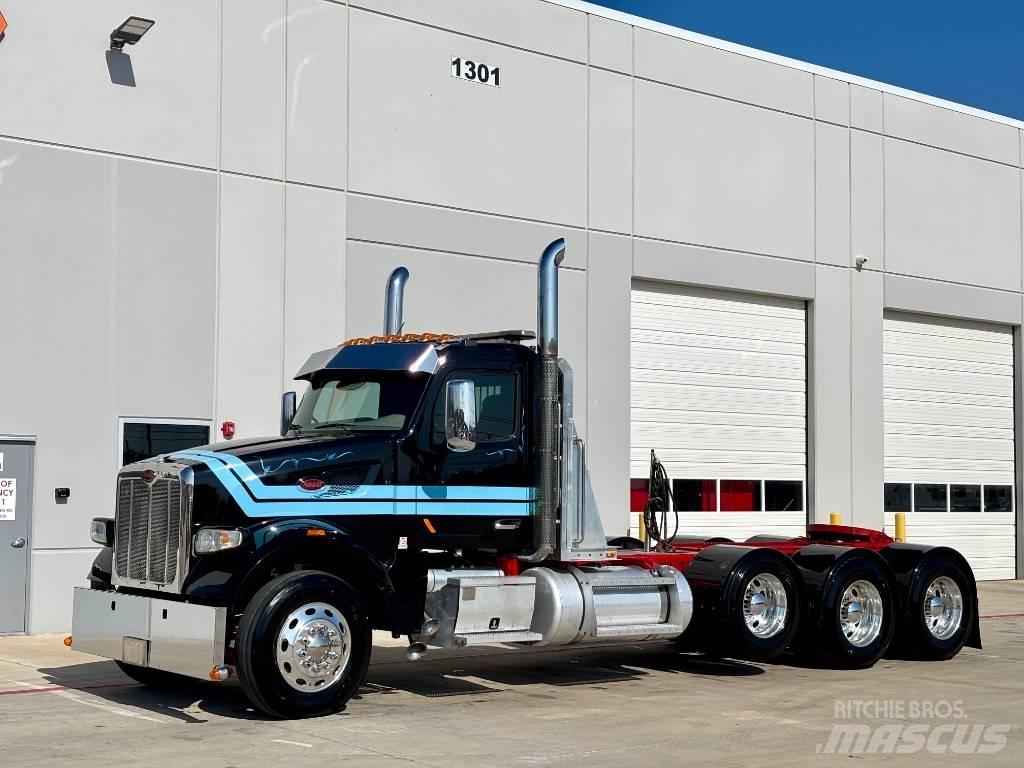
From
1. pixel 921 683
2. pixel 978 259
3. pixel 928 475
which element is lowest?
pixel 921 683

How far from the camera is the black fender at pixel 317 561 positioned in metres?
10.3

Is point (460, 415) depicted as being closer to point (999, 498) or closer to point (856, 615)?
point (856, 615)

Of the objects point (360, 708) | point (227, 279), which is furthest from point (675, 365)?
point (360, 708)

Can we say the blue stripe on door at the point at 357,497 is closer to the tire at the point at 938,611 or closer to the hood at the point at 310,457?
the hood at the point at 310,457

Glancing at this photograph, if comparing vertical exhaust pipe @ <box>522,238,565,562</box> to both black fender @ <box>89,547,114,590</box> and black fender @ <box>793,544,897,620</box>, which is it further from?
black fender @ <box>89,547,114,590</box>

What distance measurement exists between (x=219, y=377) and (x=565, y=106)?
690cm

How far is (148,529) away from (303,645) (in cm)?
173

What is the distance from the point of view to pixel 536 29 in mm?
20578

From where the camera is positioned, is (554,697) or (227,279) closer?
(554,697)

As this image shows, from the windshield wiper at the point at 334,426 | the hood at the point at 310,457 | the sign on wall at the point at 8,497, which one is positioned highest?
A: the windshield wiper at the point at 334,426

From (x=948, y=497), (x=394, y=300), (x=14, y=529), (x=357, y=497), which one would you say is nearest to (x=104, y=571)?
(x=357, y=497)

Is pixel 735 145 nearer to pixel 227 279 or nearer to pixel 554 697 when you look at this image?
pixel 227 279

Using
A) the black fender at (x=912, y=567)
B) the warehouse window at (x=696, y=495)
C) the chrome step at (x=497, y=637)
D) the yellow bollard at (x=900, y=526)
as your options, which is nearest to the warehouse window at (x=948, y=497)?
the yellow bollard at (x=900, y=526)

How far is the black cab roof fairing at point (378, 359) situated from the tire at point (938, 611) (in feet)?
19.7
